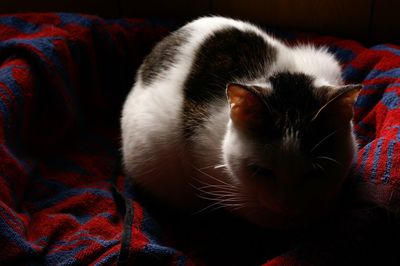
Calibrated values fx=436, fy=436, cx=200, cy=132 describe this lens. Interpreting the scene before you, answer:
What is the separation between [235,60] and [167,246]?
542 mm

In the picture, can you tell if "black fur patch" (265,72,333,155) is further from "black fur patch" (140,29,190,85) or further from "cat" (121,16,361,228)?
"black fur patch" (140,29,190,85)

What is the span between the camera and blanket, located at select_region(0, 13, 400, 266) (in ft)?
3.15

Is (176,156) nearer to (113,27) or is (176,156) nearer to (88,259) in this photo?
(88,259)

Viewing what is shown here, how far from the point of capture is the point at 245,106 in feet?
3.00

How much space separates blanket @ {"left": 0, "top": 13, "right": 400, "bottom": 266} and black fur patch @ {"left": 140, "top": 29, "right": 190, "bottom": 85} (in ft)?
1.18

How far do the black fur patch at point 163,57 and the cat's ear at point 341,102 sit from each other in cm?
56

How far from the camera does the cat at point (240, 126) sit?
87cm

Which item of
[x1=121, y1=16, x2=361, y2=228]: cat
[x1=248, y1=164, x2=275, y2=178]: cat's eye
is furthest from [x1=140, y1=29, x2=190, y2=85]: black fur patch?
[x1=248, y1=164, x2=275, y2=178]: cat's eye

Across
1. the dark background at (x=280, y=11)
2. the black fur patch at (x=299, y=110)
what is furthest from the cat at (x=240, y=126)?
the dark background at (x=280, y=11)

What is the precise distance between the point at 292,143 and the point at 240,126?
0.46ft

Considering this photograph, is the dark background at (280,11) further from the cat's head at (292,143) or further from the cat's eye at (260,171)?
the cat's eye at (260,171)

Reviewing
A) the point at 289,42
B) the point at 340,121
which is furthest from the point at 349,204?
the point at 289,42

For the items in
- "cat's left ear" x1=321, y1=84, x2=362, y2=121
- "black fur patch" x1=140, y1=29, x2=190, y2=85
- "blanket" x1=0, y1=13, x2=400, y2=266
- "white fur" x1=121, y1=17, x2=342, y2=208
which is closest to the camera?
"cat's left ear" x1=321, y1=84, x2=362, y2=121

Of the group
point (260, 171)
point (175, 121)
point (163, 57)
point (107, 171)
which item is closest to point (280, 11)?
point (163, 57)
